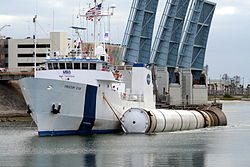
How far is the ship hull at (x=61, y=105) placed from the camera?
165 feet

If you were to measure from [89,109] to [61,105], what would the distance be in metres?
2.85

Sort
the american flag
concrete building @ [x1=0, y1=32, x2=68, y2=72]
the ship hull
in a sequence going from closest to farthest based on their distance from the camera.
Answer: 1. the ship hull
2. the american flag
3. concrete building @ [x1=0, y1=32, x2=68, y2=72]

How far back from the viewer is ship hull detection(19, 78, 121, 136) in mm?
50188

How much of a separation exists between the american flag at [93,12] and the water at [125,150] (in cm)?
1068

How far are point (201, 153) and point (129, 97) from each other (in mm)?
18702

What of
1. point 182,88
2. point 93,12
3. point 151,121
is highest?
point 93,12

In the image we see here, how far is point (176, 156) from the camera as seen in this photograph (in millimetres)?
41688

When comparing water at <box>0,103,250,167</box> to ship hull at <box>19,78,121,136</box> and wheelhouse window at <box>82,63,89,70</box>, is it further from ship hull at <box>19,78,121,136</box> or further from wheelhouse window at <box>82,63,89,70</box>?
wheelhouse window at <box>82,63,89,70</box>

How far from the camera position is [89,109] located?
173 ft

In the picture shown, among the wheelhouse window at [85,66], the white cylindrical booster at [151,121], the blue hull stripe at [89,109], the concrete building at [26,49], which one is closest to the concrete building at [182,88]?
the concrete building at [26,49]

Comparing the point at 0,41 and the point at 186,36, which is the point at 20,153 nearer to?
the point at 186,36

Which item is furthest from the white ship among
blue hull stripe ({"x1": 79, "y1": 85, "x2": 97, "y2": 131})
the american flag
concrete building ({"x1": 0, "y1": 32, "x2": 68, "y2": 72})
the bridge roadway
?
concrete building ({"x1": 0, "y1": 32, "x2": 68, "y2": 72})

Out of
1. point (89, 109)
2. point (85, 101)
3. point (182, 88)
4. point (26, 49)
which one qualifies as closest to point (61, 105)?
point (85, 101)

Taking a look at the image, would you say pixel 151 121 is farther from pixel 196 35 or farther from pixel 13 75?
pixel 196 35
